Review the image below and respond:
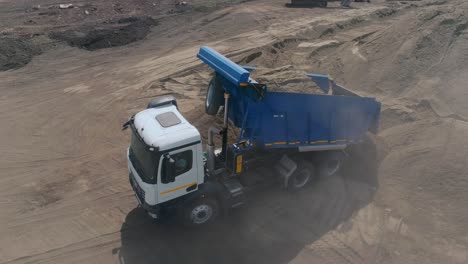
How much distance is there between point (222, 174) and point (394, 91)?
345 inches

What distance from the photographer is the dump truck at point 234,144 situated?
8057 millimetres

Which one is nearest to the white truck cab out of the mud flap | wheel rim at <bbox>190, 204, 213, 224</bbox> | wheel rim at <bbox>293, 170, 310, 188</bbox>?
wheel rim at <bbox>190, 204, 213, 224</bbox>

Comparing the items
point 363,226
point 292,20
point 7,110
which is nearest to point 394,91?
point 363,226

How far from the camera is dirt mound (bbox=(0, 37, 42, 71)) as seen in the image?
63.2 feet

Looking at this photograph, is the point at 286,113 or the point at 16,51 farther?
the point at 16,51

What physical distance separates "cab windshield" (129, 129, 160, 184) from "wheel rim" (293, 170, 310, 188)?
4.18 m

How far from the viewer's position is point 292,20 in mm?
25766

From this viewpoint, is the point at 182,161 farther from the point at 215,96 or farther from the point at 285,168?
the point at 285,168

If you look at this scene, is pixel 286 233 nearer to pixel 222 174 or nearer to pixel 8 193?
pixel 222 174

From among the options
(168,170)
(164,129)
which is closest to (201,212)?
(168,170)

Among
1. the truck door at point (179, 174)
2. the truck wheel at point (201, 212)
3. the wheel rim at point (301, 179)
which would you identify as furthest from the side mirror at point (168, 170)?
the wheel rim at point (301, 179)

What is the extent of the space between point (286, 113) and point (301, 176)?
→ 6.84ft

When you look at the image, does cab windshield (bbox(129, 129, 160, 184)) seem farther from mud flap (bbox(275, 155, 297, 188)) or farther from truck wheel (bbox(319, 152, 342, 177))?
truck wheel (bbox(319, 152, 342, 177))

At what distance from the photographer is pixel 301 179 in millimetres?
10586
